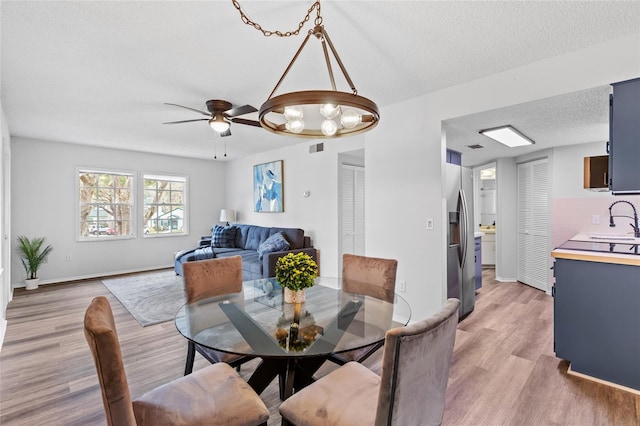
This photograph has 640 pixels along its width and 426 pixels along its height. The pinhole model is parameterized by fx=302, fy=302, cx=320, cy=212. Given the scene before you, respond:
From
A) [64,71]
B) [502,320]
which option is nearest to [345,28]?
[64,71]

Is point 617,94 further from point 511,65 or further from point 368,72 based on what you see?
point 368,72

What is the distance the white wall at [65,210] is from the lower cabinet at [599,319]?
6.75 m

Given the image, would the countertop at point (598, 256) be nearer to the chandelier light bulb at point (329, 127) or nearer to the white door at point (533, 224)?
the chandelier light bulb at point (329, 127)

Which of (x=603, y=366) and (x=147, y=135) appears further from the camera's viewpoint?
(x=147, y=135)

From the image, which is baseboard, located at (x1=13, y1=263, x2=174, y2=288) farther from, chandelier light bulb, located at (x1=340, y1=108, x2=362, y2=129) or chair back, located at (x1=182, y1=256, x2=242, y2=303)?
chandelier light bulb, located at (x1=340, y1=108, x2=362, y2=129)

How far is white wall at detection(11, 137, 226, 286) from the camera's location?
509cm

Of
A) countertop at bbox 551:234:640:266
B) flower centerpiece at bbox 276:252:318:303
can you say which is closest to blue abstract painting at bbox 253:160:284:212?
flower centerpiece at bbox 276:252:318:303

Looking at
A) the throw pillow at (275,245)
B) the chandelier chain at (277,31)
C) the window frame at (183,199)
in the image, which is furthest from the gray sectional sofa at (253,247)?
the chandelier chain at (277,31)

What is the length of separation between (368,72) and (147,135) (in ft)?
12.8

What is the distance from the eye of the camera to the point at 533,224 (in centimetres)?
493

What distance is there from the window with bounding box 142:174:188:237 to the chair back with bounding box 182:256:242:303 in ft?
15.7

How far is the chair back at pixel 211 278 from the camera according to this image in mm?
2312

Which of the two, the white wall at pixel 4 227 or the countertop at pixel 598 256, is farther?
the white wall at pixel 4 227

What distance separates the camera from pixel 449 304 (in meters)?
1.18
